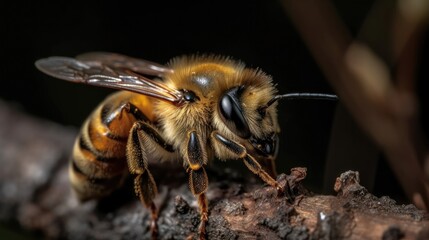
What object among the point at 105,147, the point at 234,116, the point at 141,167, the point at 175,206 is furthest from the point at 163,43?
the point at 175,206

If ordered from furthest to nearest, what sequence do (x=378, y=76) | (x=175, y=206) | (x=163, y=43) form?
(x=163, y=43) < (x=378, y=76) < (x=175, y=206)

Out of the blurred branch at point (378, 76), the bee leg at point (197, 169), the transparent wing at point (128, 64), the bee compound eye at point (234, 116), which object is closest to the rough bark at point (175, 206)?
the bee leg at point (197, 169)

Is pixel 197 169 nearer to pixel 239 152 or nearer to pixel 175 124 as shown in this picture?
pixel 239 152

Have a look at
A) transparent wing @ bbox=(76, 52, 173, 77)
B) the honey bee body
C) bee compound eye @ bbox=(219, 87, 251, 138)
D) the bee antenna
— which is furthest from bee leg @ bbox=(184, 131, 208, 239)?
transparent wing @ bbox=(76, 52, 173, 77)

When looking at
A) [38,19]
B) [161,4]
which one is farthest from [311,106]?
[38,19]

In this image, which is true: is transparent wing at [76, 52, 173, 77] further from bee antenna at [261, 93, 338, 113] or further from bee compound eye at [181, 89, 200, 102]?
bee antenna at [261, 93, 338, 113]
